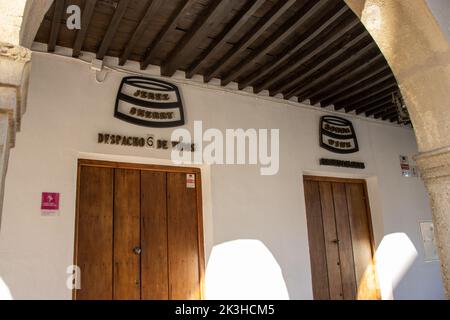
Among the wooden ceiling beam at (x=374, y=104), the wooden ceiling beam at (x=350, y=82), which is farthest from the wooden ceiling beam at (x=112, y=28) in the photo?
the wooden ceiling beam at (x=374, y=104)

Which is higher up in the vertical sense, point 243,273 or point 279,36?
point 279,36

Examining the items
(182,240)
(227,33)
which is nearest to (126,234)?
(182,240)

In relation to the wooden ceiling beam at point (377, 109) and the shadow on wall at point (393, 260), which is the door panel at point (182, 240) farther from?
the wooden ceiling beam at point (377, 109)

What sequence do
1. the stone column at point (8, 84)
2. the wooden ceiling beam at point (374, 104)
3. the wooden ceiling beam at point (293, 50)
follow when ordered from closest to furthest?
1. the stone column at point (8, 84)
2. the wooden ceiling beam at point (293, 50)
3. the wooden ceiling beam at point (374, 104)

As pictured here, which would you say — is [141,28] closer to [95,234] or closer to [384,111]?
[95,234]

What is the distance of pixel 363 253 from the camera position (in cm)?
520

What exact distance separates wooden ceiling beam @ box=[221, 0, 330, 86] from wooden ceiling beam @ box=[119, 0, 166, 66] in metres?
1.08

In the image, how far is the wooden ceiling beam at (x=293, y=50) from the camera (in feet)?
11.1

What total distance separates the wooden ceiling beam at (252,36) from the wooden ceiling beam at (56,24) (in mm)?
1527

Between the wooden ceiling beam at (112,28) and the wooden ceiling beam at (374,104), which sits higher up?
the wooden ceiling beam at (112,28)

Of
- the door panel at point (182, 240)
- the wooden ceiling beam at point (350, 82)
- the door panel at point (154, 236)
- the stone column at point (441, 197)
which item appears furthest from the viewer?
the wooden ceiling beam at point (350, 82)

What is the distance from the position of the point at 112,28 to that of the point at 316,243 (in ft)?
10.9

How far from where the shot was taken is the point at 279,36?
359 centimetres
